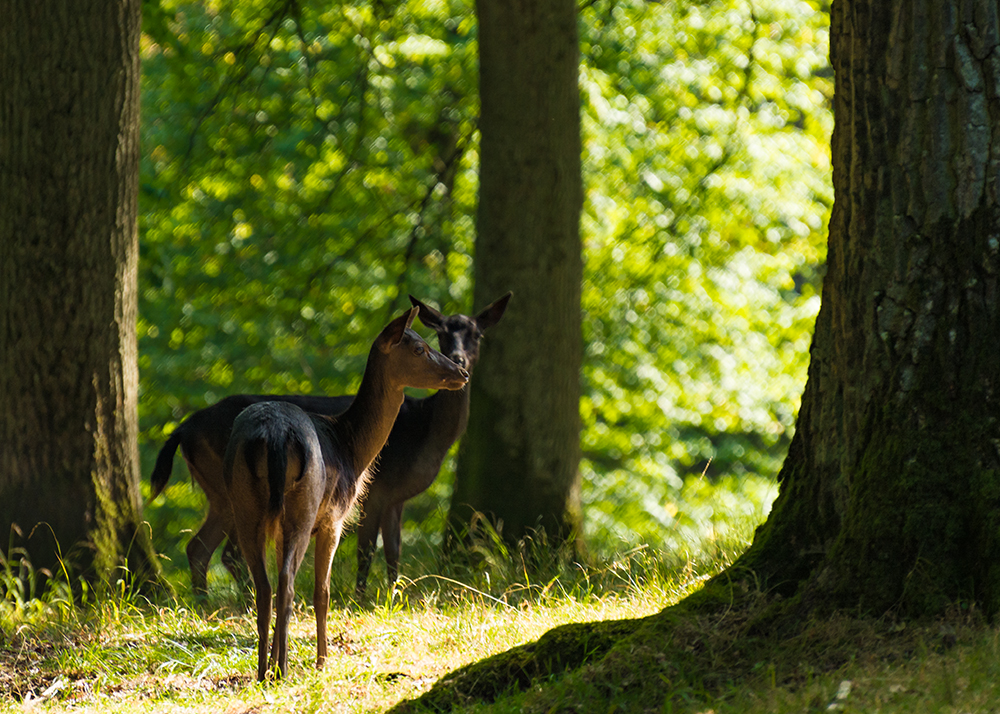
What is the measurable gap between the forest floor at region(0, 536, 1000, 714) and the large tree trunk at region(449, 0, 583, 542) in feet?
3.46

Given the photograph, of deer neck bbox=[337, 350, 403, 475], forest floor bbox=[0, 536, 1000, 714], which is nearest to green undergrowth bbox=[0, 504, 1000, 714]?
forest floor bbox=[0, 536, 1000, 714]

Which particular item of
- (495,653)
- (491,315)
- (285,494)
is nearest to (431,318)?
Result: (491,315)

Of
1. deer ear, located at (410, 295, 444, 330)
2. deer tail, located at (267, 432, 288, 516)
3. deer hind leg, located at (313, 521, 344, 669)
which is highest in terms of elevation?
→ deer ear, located at (410, 295, 444, 330)

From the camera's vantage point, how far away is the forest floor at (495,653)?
13.3ft

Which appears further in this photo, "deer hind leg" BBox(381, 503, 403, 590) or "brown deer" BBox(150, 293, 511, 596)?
"deer hind leg" BBox(381, 503, 403, 590)

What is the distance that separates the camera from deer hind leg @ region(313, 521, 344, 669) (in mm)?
5629

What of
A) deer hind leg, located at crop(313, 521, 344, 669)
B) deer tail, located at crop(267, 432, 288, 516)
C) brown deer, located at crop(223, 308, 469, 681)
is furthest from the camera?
deer hind leg, located at crop(313, 521, 344, 669)

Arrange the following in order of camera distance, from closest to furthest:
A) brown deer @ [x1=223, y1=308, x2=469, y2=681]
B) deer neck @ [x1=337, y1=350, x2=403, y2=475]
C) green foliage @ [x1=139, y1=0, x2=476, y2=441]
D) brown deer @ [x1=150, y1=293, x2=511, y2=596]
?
1. brown deer @ [x1=223, y1=308, x2=469, y2=681]
2. deer neck @ [x1=337, y1=350, x2=403, y2=475]
3. brown deer @ [x1=150, y1=293, x2=511, y2=596]
4. green foliage @ [x1=139, y1=0, x2=476, y2=441]

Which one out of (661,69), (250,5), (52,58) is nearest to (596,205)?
(661,69)

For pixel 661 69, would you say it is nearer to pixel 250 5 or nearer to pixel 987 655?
pixel 250 5

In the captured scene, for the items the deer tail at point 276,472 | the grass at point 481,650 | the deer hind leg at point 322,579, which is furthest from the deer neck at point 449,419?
the deer tail at point 276,472

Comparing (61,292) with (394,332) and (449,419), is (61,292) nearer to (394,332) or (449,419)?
(394,332)

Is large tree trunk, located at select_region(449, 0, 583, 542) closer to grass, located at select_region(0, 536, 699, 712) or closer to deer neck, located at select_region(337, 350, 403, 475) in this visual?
grass, located at select_region(0, 536, 699, 712)

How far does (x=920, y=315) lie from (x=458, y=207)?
10654 mm
